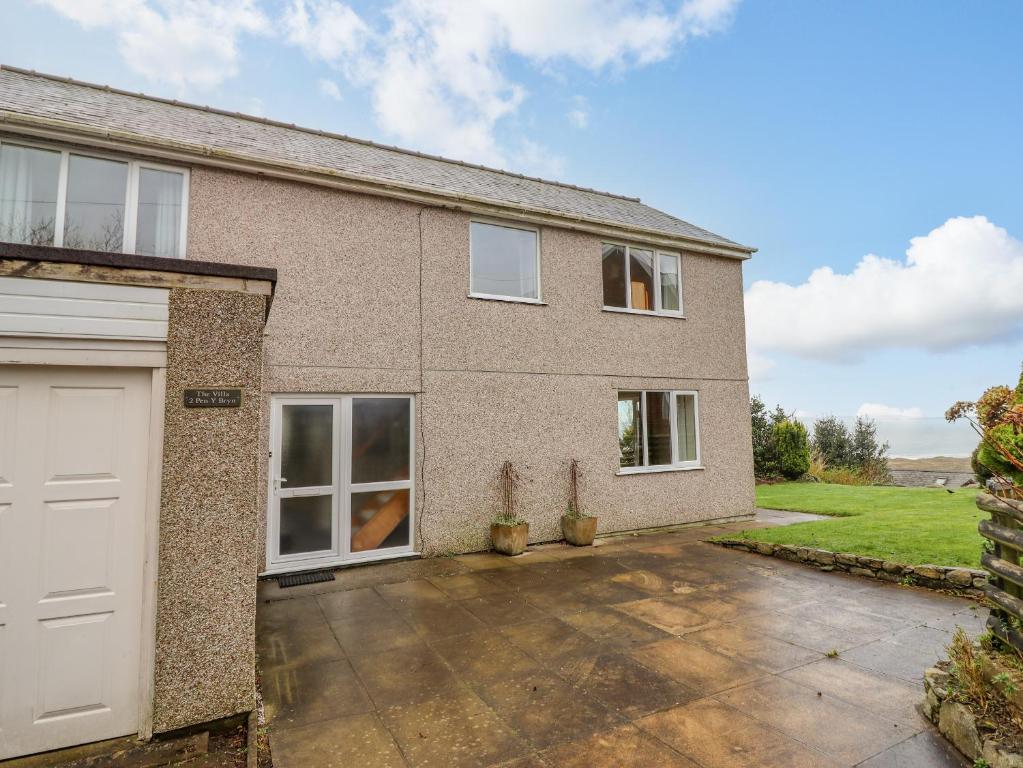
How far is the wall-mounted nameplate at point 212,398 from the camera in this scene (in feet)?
10.3

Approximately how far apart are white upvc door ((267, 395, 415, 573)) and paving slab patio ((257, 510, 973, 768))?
564mm

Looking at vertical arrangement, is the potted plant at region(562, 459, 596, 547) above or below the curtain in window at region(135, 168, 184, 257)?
below

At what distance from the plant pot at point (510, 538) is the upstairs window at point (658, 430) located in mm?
2522

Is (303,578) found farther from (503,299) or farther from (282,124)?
(282,124)

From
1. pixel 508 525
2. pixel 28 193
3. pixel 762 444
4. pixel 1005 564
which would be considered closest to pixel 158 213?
pixel 28 193

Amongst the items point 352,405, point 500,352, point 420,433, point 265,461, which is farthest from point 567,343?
point 265,461

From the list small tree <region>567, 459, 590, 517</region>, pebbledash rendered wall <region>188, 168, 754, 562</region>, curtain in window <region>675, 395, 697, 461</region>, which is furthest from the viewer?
curtain in window <region>675, 395, 697, 461</region>

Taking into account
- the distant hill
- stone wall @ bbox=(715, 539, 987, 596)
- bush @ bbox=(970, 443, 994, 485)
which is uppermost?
bush @ bbox=(970, 443, 994, 485)

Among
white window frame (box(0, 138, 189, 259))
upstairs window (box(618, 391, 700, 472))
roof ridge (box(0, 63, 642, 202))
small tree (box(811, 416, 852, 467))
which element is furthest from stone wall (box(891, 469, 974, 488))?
white window frame (box(0, 138, 189, 259))

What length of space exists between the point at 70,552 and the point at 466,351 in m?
5.38

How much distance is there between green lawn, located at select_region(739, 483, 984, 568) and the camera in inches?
246

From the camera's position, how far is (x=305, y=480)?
6652mm

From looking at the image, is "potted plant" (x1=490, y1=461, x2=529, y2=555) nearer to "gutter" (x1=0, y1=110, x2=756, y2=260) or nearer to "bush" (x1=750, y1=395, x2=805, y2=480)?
"gutter" (x1=0, y1=110, x2=756, y2=260)

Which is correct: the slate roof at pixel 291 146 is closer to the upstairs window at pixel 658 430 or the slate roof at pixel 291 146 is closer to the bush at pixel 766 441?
the upstairs window at pixel 658 430
